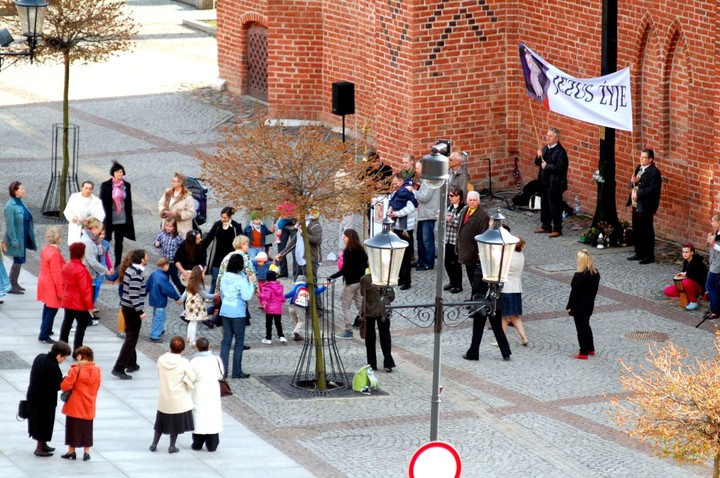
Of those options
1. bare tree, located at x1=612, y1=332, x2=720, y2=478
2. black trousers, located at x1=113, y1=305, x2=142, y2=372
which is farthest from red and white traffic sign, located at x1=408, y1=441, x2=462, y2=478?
black trousers, located at x1=113, y1=305, x2=142, y2=372

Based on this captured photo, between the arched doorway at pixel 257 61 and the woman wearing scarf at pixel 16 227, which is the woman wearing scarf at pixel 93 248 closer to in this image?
the woman wearing scarf at pixel 16 227

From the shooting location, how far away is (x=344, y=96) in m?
25.5

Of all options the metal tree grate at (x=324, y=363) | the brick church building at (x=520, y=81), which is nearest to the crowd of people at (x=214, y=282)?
the metal tree grate at (x=324, y=363)

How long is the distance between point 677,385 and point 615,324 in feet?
22.9

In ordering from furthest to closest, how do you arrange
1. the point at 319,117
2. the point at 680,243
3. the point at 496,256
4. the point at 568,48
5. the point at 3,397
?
the point at 319,117, the point at 568,48, the point at 680,243, the point at 3,397, the point at 496,256

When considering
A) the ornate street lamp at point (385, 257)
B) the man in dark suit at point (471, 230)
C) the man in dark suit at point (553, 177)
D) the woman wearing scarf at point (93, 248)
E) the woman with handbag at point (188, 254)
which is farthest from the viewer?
the man in dark suit at point (553, 177)

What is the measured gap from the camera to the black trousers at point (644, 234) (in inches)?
894

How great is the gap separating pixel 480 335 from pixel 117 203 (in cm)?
607

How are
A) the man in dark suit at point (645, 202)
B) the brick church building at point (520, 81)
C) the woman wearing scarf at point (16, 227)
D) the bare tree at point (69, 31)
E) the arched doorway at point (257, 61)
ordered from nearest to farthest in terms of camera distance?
the woman wearing scarf at point (16, 227)
the man in dark suit at point (645, 202)
the brick church building at point (520, 81)
the bare tree at point (69, 31)
the arched doorway at point (257, 61)

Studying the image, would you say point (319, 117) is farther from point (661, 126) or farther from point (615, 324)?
point (615, 324)

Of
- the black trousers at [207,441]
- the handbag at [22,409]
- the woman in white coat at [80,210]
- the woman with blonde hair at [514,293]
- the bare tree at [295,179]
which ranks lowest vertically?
the black trousers at [207,441]

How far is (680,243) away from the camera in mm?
23922

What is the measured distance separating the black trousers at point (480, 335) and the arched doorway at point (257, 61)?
54.4ft

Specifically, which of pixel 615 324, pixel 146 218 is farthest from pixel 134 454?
pixel 146 218
